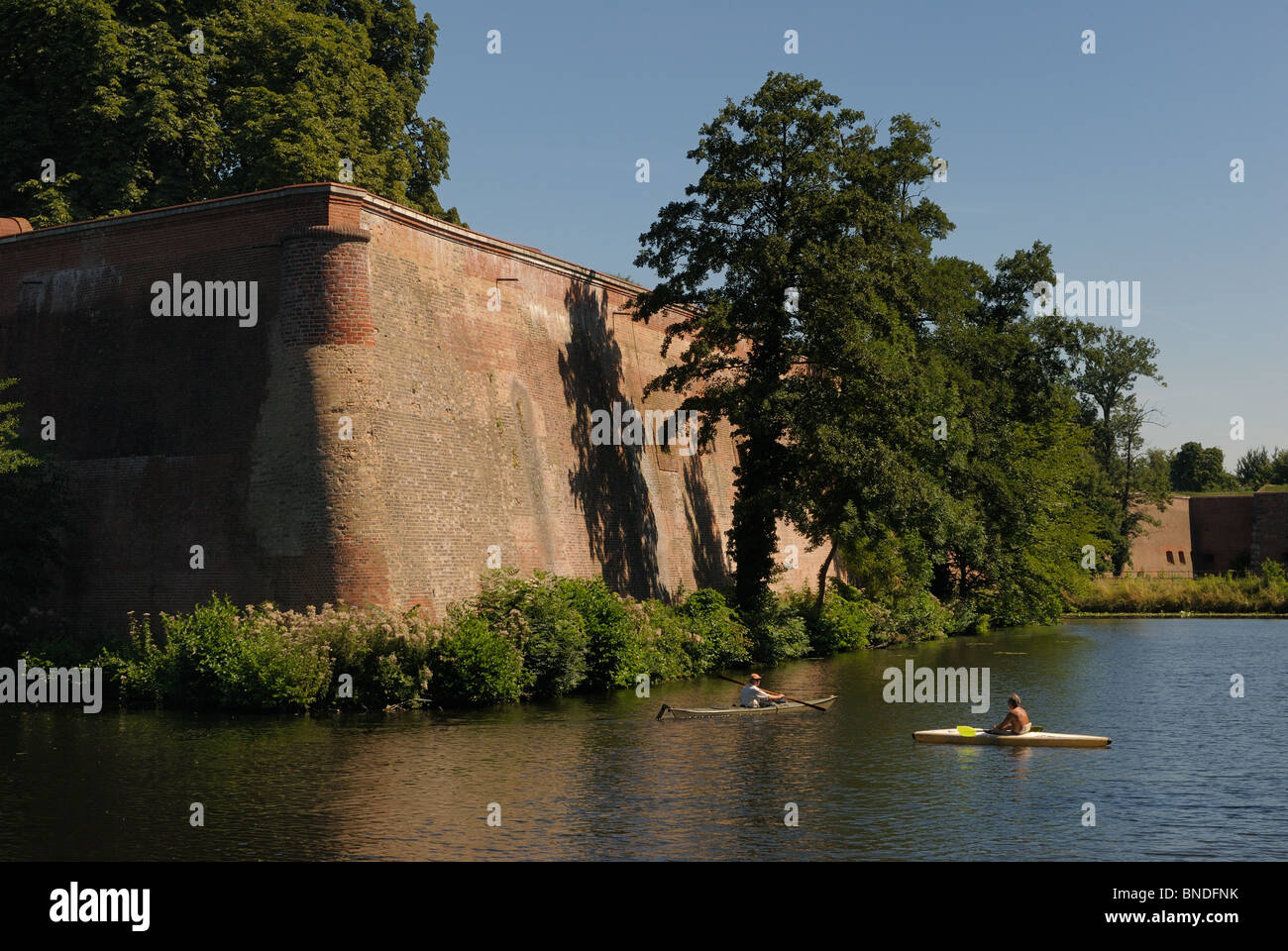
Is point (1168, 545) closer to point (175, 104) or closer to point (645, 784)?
point (175, 104)

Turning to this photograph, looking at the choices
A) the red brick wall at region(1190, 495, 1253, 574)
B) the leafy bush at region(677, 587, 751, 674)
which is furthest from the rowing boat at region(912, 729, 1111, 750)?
the red brick wall at region(1190, 495, 1253, 574)

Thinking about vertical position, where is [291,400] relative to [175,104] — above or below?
below

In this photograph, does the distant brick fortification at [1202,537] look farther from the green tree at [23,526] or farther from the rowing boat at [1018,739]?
the green tree at [23,526]

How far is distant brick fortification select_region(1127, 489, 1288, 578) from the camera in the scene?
90688 mm

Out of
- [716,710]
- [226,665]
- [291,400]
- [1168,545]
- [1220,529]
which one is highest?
[291,400]

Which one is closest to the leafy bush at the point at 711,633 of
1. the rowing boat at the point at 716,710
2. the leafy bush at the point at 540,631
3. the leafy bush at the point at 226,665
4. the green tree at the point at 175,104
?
→ the leafy bush at the point at 540,631

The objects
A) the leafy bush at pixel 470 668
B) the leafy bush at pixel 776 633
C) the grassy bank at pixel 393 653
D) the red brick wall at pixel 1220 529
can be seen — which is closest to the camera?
the grassy bank at pixel 393 653

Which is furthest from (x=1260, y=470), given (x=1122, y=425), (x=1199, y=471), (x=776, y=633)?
(x=776, y=633)

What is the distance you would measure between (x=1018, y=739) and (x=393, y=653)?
12911 mm

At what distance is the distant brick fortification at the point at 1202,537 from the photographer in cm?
9069

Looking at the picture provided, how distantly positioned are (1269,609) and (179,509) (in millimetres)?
56036

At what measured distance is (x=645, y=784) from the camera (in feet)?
63.3

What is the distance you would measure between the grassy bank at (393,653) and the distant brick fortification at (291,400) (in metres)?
1.20

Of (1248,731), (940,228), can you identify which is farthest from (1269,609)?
(1248,731)
